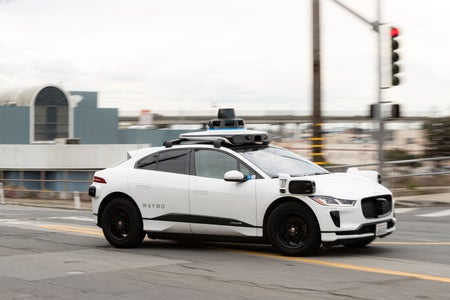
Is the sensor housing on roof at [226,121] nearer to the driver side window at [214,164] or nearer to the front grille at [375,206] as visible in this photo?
the driver side window at [214,164]

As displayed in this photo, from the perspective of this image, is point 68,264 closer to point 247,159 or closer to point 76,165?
point 247,159

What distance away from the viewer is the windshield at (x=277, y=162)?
9555mm

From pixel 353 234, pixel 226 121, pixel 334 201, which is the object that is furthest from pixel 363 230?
pixel 226 121

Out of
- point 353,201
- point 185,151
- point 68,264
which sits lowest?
point 68,264

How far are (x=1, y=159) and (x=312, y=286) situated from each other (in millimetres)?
59696

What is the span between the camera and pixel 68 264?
9.16 m

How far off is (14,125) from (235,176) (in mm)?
68932

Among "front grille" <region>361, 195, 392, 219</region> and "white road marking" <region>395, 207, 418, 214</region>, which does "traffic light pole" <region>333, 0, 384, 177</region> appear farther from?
"front grille" <region>361, 195, 392, 219</region>

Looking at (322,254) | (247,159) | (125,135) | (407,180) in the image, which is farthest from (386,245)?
(125,135)

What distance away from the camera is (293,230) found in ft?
29.7

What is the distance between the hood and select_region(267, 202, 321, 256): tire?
342 millimetres

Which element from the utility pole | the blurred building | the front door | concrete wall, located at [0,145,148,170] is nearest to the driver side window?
the front door

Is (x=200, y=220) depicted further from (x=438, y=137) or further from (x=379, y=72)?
(x=438, y=137)

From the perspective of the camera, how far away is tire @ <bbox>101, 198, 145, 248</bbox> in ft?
33.8
